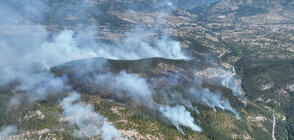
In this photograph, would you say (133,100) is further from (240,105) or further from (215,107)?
(240,105)

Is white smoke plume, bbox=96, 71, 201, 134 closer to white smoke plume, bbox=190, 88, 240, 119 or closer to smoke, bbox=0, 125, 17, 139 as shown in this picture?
white smoke plume, bbox=190, 88, 240, 119

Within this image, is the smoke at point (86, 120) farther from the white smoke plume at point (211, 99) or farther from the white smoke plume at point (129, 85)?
the white smoke plume at point (211, 99)

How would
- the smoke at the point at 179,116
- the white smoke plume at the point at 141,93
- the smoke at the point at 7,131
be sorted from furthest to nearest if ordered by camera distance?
1. the white smoke plume at the point at 141,93
2. the smoke at the point at 179,116
3. the smoke at the point at 7,131

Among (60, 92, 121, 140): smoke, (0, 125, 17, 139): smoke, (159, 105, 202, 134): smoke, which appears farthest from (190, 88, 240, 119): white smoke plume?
(0, 125, 17, 139): smoke

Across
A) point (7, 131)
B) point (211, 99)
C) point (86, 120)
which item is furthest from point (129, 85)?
point (7, 131)

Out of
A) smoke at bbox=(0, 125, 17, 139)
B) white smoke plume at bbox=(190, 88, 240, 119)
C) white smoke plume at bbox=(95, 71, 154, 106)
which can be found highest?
smoke at bbox=(0, 125, 17, 139)

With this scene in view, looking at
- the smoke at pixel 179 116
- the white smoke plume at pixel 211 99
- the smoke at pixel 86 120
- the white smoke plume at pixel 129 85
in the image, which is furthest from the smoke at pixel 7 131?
the white smoke plume at pixel 211 99

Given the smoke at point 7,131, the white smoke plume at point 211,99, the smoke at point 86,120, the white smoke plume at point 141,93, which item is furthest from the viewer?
the white smoke plume at point 211,99
